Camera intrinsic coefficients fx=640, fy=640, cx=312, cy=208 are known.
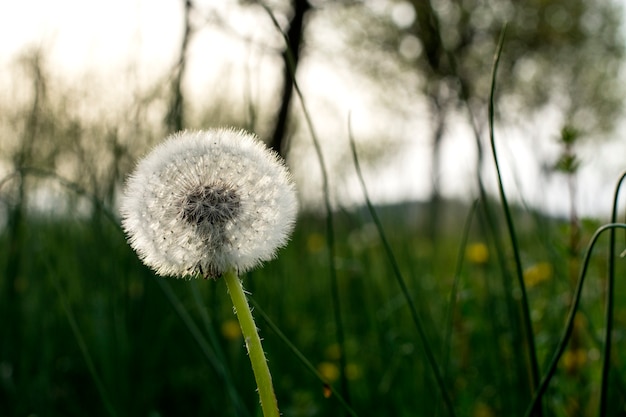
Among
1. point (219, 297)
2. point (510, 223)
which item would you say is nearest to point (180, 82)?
point (219, 297)

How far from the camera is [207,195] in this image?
0.72m

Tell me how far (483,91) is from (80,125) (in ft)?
72.8

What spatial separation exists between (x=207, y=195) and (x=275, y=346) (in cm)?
157

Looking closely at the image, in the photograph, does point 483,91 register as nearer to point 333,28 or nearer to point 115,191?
point 333,28

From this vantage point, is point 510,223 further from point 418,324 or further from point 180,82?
point 180,82

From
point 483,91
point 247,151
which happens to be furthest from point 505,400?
point 483,91

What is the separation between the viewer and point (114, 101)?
6.98 feet

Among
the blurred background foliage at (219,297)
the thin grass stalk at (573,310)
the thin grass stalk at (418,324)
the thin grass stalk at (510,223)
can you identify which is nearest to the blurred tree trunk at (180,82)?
the blurred background foliage at (219,297)

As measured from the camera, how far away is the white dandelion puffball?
71cm

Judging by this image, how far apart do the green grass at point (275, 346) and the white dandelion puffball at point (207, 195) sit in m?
0.32

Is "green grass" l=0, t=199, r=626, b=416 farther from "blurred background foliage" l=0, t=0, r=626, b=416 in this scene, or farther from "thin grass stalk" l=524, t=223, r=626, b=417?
"thin grass stalk" l=524, t=223, r=626, b=417

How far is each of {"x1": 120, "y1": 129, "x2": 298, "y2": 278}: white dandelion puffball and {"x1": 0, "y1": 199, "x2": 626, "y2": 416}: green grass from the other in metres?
0.32

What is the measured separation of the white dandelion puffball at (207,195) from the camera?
71cm

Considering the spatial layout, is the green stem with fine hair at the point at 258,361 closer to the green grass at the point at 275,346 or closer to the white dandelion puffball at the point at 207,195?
the white dandelion puffball at the point at 207,195
